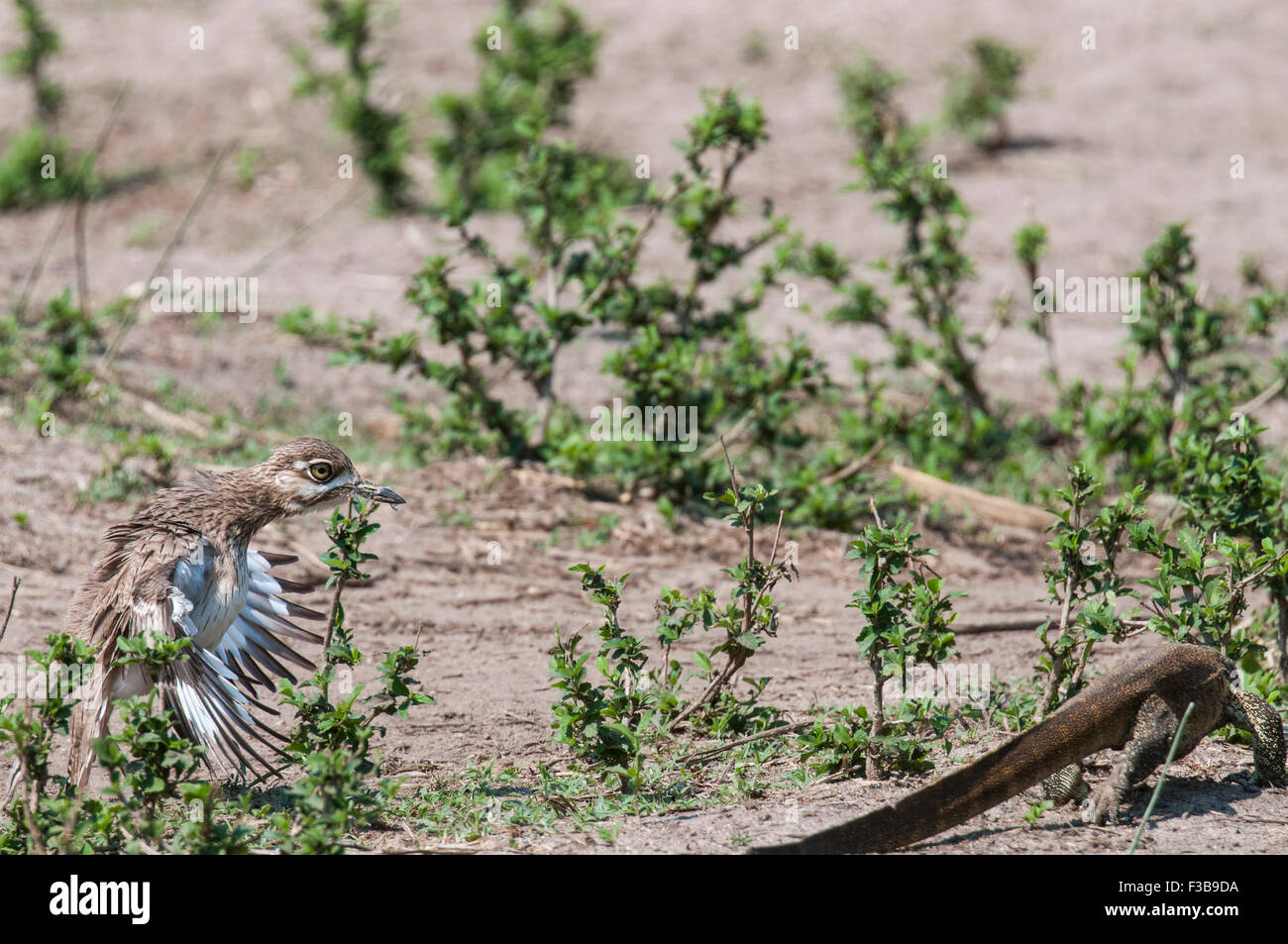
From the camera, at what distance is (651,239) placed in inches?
440

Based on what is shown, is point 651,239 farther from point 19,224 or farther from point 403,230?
point 19,224

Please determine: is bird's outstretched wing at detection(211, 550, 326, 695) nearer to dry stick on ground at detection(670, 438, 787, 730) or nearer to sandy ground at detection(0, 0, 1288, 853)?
sandy ground at detection(0, 0, 1288, 853)

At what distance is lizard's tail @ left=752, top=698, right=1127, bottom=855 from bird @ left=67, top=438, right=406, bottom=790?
1.71m

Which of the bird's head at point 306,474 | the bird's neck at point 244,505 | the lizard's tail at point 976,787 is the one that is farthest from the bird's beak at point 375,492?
the lizard's tail at point 976,787

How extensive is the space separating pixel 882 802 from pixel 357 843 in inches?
62.0

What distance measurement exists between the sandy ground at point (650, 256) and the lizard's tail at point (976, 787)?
12 centimetres

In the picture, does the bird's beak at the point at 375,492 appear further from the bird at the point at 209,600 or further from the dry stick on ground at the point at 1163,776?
the dry stick on ground at the point at 1163,776

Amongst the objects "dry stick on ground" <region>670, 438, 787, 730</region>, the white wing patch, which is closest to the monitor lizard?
"dry stick on ground" <region>670, 438, 787, 730</region>

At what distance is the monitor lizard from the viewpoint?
3879 millimetres

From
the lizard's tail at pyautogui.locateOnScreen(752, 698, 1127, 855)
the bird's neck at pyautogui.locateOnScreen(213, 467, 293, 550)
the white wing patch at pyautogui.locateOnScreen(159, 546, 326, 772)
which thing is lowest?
the lizard's tail at pyautogui.locateOnScreen(752, 698, 1127, 855)

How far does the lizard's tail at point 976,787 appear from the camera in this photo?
12.3 ft

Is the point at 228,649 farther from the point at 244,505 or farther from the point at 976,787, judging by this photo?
the point at 976,787

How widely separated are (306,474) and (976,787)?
2634 mm

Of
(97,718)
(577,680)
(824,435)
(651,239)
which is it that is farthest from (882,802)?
(651,239)
